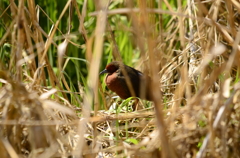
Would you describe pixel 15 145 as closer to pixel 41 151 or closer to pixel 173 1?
pixel 41 151

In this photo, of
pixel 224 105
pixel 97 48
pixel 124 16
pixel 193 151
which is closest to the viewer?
pixel 97 48

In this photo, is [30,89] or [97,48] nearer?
[97,48]

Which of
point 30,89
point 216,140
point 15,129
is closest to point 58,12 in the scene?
point 30,89

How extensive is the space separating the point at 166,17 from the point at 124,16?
1.83 feet

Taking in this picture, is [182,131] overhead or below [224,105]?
below

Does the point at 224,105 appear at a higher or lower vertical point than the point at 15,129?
higher

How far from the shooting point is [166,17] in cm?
463

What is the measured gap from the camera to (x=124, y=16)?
4969mm

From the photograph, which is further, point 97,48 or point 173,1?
point 173,1

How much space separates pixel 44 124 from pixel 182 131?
644 millimetres

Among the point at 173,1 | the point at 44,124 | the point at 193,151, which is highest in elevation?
the point at 173,1

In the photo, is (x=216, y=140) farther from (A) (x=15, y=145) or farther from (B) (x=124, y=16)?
(B) (x=124, y=16)

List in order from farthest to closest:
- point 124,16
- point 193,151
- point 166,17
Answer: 1. point 124,16
2. point 166,17
3. point 193,151

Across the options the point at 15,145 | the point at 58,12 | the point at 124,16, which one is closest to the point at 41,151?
the point at 15,145
